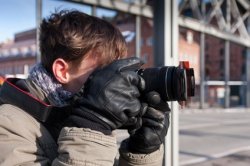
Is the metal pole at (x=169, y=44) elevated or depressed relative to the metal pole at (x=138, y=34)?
depressed

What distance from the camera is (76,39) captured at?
121 centimetres

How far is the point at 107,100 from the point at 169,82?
26 centimetres

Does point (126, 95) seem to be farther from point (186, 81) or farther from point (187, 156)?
point (187, 156)

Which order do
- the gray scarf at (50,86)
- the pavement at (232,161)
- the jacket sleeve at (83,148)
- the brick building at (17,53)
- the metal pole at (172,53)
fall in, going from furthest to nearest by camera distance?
the brick building at (17,53) < the pavement at (232,161) < the metal pole at (172,53) < the gray scarf at (50,86) < the jacket sleeve at (83,148)

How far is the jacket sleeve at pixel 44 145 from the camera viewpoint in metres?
1.03

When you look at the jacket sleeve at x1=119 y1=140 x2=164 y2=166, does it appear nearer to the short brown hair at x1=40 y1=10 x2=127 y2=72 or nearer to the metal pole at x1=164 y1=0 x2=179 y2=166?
the short brown hair at x1=40 y1=10 x2=127 y2=72

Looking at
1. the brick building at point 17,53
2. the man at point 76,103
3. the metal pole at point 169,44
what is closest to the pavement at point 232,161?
the metal pole at point 169,44

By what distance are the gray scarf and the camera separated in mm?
241

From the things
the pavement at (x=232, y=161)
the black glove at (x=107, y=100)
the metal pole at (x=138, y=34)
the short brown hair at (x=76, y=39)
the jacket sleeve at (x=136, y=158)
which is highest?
the metal pole at (x=138, y=34)

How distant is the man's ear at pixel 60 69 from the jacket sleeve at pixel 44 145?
15 centimetres

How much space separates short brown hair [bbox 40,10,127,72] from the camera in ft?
3.98

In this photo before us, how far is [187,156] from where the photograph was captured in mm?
6797

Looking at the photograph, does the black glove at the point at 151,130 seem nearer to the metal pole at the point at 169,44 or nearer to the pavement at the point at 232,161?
the metal pole at the point at 169,44

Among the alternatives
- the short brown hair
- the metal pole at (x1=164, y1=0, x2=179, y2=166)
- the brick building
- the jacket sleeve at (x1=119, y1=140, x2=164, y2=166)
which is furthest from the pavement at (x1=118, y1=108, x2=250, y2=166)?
the short brown hair
